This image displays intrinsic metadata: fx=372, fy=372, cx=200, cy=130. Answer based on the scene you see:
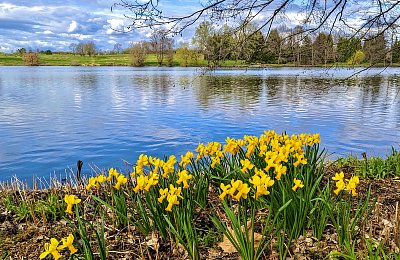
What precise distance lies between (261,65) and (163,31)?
1937mm

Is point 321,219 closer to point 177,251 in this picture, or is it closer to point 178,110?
point 177,251

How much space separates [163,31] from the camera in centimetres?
455

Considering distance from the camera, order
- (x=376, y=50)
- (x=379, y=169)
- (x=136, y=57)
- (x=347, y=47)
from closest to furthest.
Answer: (x=379, y=169), (x=347, y=47), (x=376, y=50), (x=136, y=57)

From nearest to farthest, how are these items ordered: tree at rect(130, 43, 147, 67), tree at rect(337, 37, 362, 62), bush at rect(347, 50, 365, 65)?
tree at rect(337, 37, 362, 62)
bush at rect(347, 50, 365, 65)
tree at rect(130, 43, 147, 67)

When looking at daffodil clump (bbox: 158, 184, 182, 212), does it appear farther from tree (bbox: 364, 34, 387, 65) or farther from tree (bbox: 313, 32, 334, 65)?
tree (bbox: 364, 34, 387, 65)

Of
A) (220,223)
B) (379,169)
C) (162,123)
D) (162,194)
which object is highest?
(162,194)

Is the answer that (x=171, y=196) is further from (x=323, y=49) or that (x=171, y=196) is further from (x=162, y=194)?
(x=323, y=49)

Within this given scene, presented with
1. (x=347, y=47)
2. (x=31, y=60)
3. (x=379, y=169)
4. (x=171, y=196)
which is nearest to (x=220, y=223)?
(x=171, y=196)

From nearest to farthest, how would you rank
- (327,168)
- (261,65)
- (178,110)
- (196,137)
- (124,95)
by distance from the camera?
1. (327,168)
2. (261,65)
3. (196,137)
4. (178,110)
5. (124,95)

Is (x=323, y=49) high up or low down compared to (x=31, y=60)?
down

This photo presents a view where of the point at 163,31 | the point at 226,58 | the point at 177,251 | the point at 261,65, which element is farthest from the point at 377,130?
the point at 177,251

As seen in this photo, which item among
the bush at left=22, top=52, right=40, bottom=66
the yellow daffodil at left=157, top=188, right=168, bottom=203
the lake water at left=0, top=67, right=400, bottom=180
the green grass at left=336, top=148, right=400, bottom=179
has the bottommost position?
the lake water at left=0, top=67, right=400, bottom=180

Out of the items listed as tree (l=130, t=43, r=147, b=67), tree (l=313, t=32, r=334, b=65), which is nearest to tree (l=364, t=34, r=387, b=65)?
tree (l=313, t=32, r=334, b=65)

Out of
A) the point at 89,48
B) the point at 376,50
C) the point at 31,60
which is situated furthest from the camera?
the point at 89,48
